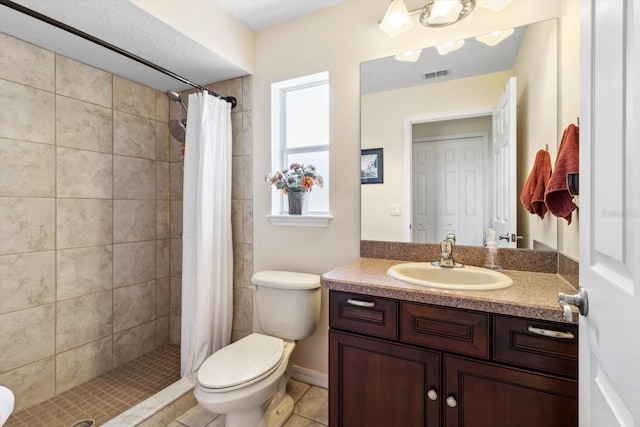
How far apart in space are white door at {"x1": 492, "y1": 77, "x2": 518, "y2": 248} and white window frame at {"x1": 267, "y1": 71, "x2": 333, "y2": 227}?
0.94m

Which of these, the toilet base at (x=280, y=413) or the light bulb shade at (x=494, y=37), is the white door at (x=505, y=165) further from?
the toilet base at (x=280, y=413)

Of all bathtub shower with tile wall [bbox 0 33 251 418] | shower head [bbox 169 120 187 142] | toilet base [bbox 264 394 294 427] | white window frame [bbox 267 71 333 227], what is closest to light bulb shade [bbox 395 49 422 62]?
white window frame [bbox 267 71 333 227]

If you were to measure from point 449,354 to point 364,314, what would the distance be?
0.35 m

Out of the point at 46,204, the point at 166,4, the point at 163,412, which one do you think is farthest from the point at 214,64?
the point at 163,412

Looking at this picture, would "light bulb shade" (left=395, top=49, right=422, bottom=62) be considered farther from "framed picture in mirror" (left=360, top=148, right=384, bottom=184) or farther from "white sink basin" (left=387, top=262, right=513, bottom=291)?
"white sink basin" (left=387, top=262, right=513, bottom=291)

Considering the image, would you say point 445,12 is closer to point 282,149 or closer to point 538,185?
point 538,185

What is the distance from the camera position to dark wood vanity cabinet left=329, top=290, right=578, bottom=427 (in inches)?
37.4

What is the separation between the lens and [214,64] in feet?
6.39

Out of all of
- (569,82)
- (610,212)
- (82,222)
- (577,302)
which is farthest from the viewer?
(82,222)

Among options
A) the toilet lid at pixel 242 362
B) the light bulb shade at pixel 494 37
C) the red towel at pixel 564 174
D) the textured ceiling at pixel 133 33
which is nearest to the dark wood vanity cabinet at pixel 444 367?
→ the toilet lid at pixel 242 362

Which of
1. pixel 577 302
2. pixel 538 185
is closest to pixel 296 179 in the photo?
Answer: pixel 538 185

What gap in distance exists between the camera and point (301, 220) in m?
1.96

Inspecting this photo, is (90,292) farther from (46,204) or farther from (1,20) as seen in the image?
(1,20)

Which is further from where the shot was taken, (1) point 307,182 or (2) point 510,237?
(1) point 307,182
